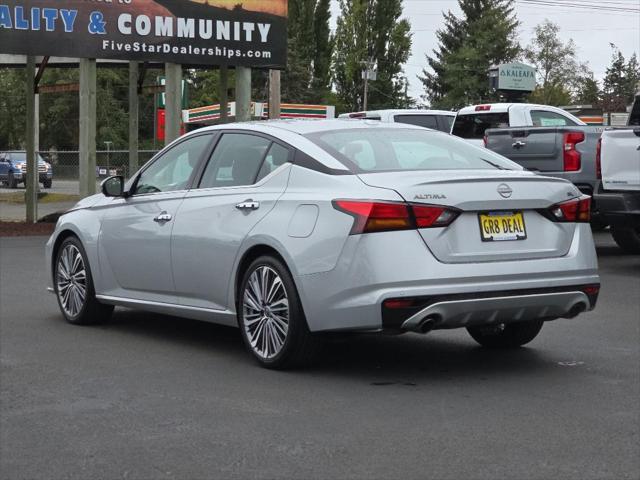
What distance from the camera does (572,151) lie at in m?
16.2

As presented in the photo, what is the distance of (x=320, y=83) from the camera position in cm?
9144

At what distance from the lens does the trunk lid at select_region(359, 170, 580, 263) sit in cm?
698

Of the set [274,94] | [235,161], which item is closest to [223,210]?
[235,161]

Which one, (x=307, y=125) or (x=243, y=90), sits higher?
(x=243, y=90)

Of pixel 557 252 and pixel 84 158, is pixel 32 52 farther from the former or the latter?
pixel 557 252

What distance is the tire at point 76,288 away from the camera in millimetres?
9547

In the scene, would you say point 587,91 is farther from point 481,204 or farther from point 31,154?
point 481,204

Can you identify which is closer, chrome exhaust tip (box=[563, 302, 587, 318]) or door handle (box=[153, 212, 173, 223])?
chrome exhaust tip (box=[563, 302, 587, 318])

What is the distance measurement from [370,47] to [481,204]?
90.1 m

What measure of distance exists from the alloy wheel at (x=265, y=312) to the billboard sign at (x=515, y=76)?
40.8 m

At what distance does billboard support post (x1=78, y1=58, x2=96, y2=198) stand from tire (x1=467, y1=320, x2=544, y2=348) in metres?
14.8

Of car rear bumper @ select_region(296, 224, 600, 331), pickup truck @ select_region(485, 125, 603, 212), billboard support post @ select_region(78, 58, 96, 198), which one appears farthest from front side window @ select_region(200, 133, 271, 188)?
billboard support post @ select_region(78, 58, 96, 198)

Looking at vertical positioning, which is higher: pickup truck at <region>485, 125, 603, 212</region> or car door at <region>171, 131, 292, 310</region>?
pickup truck at <region>485, 125, 603, 212</region>

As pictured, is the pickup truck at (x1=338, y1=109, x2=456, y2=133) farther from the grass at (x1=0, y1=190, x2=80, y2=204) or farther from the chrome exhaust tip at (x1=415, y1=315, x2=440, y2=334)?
the chrome exhaust tip at (x1=415, y1=315, x2=440, y2=334)
